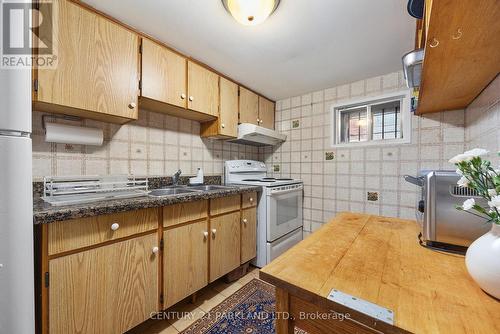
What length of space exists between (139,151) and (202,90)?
0.78 metres

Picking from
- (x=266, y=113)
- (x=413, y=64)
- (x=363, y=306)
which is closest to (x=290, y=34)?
(x=413, y=64)

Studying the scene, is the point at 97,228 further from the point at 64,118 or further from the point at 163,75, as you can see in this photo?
the point at 163,75

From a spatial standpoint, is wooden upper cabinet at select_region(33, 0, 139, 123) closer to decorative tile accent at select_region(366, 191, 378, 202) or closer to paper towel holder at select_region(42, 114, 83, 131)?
paper towel holder at select_region(42, 114, 83, 131)

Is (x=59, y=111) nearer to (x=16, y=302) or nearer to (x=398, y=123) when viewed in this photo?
(x=16, y=302)

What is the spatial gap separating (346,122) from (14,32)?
2.66 metres

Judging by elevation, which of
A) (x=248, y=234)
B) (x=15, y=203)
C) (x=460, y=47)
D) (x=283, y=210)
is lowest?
(x=248, y=234)

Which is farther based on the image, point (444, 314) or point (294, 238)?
point (294, 238)

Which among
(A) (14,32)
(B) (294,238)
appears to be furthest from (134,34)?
(B) (294,238)

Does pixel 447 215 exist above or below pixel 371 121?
below

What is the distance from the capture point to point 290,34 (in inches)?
57.4

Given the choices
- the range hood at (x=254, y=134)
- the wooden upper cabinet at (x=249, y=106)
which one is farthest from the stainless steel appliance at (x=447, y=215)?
the wooden upper cabinet at (x=249, y=106)

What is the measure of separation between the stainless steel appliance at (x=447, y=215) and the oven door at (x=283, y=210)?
4.39ft

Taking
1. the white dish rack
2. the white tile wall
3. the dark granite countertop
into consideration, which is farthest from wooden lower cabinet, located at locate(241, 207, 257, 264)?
the white tile wall

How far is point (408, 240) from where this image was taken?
2.89ft
